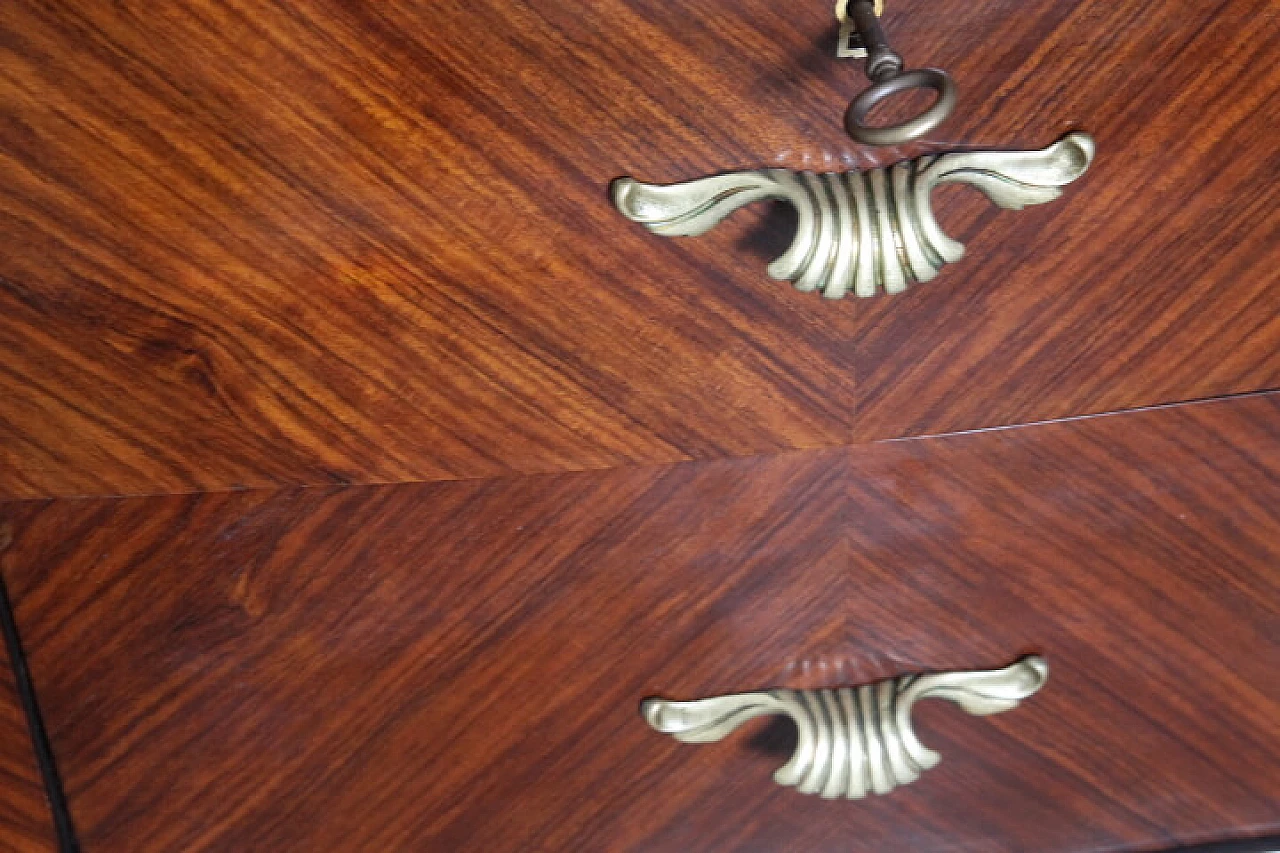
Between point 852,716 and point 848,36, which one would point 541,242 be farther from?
A: point 852,716

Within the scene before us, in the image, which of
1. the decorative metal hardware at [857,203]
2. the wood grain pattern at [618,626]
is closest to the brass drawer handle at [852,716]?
the wood grain pattern at [618,626]

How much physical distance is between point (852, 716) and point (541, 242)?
0.68 ft

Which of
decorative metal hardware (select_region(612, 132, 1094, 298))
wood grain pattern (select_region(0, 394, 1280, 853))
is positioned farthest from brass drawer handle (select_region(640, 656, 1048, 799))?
decorative metal hardware (select_region(612, 132, 1094, 298))

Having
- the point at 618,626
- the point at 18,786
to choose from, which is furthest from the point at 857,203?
the point at 18,786

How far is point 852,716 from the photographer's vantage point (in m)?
0.46

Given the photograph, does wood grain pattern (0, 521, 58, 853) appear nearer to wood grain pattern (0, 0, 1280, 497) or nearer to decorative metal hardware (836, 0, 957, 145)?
wood grain pattern (0, 0, 1280, 497)

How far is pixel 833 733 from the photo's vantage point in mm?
463

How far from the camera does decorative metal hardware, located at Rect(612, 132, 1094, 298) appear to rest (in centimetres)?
36

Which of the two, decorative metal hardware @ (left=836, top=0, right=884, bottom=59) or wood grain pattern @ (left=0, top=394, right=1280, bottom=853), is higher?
decorative metal hardware @ (left=836, top=0, right=884, bottom=59)

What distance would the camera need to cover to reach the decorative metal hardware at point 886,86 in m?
0.32

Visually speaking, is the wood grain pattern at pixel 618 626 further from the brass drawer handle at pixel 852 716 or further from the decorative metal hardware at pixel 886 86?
the decorative metal hardware at pixel 886 86

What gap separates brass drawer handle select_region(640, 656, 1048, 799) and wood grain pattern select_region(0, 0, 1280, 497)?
10 centimetres

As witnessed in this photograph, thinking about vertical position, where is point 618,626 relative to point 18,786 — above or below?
above

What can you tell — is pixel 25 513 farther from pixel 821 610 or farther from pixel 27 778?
pixel 821 610
